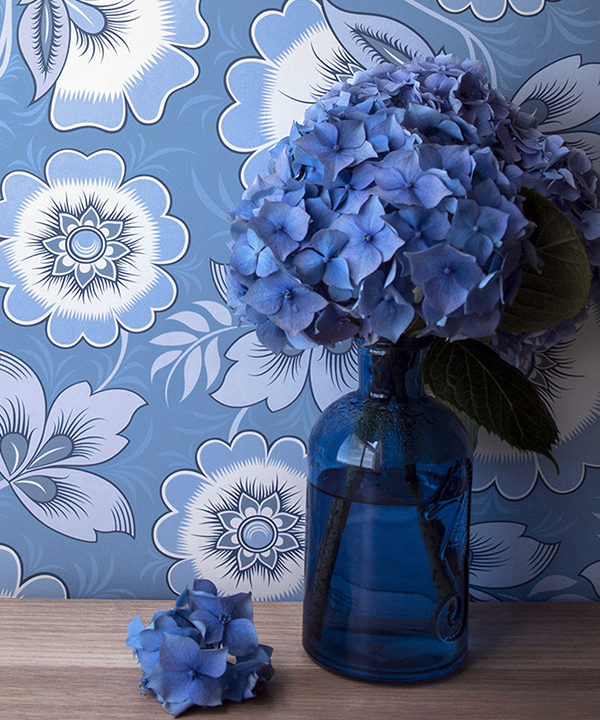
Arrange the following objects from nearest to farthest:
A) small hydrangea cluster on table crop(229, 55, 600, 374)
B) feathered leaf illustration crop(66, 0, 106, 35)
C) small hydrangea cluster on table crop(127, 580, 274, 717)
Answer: small hydrangea cluster on table crop(229, 55, 600, 374), small hydrangea cluster on table crop(127, 580, 274, 717), feathered leaf illustration crop(66, 0, 106, 35)

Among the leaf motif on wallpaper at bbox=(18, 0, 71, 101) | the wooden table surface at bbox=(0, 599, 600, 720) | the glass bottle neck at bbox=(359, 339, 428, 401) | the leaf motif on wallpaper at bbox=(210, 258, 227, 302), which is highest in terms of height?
the leaf motif on wallpaper at bbox=(18, 0, 71, 101)

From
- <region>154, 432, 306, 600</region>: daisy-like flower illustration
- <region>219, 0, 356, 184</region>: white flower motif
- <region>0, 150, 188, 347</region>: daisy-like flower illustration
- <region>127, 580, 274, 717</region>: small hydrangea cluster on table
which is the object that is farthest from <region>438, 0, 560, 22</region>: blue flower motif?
<region>127, 580, 274, 717</region>: small hydrangea cluster on table

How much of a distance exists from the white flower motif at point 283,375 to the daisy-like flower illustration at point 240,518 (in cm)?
5

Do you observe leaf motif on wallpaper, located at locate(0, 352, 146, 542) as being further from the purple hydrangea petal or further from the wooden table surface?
the purple hydrangea petal

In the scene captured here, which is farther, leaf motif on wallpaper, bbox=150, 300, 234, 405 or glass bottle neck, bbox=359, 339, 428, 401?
leaf motif on wallpaper, bbox=150, 300, 234, 405

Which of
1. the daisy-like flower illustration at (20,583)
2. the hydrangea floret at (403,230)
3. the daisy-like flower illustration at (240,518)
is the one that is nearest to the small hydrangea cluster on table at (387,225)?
the hydrangea floret at (403,230)

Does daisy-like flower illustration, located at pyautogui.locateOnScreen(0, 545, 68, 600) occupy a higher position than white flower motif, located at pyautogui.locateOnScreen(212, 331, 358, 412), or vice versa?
white flower motif, located at pyautogui.locateOnScreen(212, 331, 358, 412)

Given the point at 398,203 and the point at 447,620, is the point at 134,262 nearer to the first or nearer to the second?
the point at 398,203

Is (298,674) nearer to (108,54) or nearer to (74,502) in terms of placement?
(74,502)

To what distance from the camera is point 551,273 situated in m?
0.70

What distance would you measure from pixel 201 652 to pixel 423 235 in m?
0.43

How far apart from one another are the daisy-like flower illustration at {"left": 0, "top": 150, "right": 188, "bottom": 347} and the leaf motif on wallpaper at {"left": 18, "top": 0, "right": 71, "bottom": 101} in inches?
3.4

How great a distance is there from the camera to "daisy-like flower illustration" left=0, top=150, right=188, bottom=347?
3.02ft

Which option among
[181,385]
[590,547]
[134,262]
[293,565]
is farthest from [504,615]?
[134,262]
